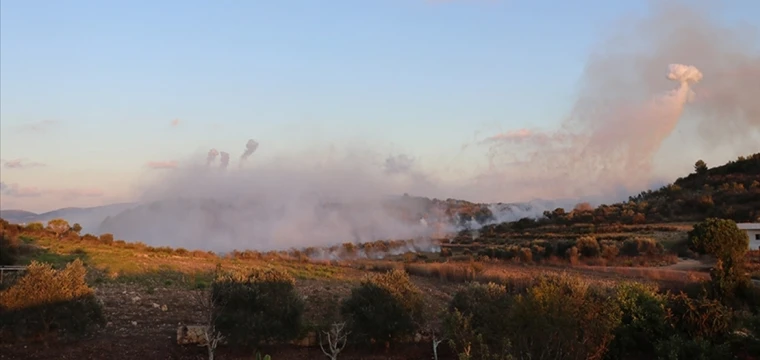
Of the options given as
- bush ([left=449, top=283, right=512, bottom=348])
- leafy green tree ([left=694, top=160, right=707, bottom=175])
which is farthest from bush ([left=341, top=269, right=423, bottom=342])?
leafy green tree ([left=694, top=160, right=707, bottom=175])

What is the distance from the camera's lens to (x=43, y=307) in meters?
13.5

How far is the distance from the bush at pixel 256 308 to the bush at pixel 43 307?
3.21 m

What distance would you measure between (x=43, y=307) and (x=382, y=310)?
322 inches

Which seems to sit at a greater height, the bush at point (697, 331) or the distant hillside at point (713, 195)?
the distant hillside at point (713, 195)

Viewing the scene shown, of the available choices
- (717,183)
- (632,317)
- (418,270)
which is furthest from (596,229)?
(632,317)

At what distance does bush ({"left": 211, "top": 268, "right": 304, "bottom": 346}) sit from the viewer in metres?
14.0

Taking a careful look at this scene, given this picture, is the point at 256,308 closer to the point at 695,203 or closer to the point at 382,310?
the point at 382,310

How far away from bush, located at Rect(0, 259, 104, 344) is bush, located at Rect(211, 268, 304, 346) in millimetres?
3209

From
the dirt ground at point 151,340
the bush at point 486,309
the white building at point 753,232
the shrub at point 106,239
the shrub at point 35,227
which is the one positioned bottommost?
the dirt ground at point 151,340

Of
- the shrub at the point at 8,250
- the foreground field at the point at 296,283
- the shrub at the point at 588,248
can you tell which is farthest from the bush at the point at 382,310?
the shrub at the point at 588,248

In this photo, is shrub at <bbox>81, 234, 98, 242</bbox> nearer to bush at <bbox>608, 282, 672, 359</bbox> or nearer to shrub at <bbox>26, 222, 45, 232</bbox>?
shrub at <bbox>26, 222, 45, 232</bbox>

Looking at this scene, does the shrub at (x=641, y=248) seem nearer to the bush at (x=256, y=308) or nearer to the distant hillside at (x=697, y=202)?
the distant hillside at (x=697, y=202)

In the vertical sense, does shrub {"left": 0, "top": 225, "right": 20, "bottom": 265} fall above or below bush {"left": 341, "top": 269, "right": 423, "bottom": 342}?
above

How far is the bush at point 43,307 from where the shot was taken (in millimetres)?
13422
